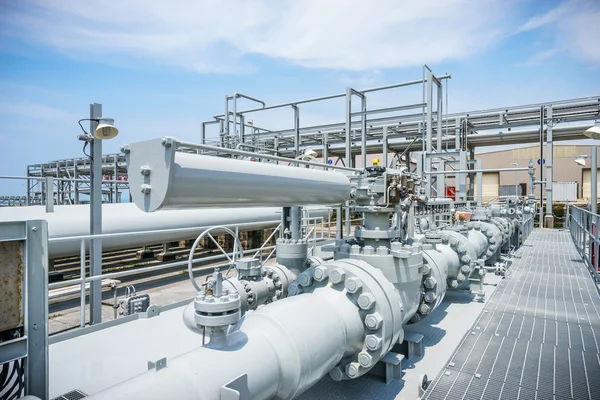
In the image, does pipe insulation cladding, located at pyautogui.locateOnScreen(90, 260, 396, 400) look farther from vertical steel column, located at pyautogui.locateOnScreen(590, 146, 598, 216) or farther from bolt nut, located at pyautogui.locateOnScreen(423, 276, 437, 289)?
vertical steel column, located at pyautogui.locateOnScreen(590, 146, 598, 216)

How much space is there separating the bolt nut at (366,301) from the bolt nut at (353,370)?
0.95 feet

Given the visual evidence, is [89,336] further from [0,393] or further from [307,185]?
[307,185]

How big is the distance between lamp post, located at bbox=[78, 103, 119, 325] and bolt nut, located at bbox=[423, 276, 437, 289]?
2.88m

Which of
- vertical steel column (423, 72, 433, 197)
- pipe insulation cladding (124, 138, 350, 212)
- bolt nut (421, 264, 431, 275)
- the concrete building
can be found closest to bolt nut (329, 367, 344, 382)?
pipe insulation cladding (124, 138, 350, 212)

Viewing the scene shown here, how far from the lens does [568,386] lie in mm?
2266

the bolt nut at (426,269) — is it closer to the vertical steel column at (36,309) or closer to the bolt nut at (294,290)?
the bolt nut at (294,290)

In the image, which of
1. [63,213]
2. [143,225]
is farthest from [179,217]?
[63,213]

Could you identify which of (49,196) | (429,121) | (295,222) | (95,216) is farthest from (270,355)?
(429,121)

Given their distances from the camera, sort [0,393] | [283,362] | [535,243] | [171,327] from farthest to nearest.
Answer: [535,243] < [171,327] < [283,362] < [0,393]

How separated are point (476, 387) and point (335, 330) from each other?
1165 mm

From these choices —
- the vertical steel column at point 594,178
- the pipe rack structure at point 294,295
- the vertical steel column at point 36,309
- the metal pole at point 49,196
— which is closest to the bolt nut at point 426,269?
the pipe rack structure at point 294,295

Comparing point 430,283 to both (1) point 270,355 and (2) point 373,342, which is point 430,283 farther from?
(1) point 270,355

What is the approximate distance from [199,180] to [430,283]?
214cm

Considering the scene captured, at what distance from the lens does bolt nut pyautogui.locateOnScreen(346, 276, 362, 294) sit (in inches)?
76.2
